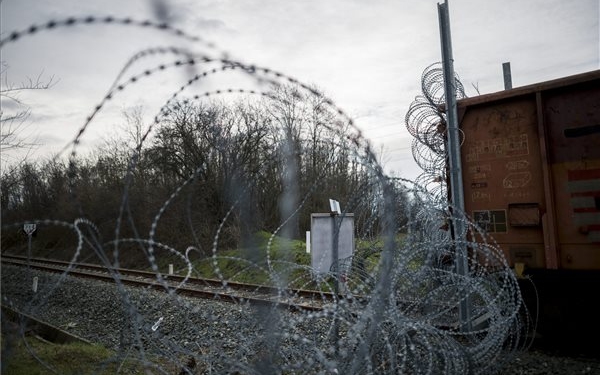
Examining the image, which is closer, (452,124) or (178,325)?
(452,124)

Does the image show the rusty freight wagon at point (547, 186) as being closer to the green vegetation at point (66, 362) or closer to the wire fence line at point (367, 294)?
the wire fence line at point (367, 294)

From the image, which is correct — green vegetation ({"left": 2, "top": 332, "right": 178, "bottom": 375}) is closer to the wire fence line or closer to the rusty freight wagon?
the wire fence line

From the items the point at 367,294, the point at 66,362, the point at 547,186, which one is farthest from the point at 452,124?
the point at 66,362

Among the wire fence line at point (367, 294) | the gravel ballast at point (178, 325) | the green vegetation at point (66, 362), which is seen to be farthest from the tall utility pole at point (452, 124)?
the green vegetation at point (66, 362)

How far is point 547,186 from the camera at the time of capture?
5.84 metres

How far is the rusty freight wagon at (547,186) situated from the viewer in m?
5.58

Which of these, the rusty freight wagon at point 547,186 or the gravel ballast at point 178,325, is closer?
the gravel ballast at point 178,325

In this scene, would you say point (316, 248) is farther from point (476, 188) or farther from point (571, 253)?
point (571, 253)

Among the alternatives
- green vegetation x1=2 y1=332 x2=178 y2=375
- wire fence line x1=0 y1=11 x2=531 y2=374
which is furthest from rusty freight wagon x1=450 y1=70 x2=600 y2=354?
green vegetation x1=2 y1=332 x2=178 y2=375

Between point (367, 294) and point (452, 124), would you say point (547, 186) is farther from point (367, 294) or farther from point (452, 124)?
point (367, 294)

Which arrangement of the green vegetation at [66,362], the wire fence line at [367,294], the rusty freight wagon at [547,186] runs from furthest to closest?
the rusty freight wagon at [547,186], the green vegetation at [66,362], the wire fence line at [367,294]

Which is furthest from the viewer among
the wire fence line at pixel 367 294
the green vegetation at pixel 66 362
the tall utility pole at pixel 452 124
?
the tall utility pole at pixel 452 124

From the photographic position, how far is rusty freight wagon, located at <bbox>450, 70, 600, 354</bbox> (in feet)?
18.3

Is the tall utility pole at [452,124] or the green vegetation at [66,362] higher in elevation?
the tall utility pole at [452,124]
